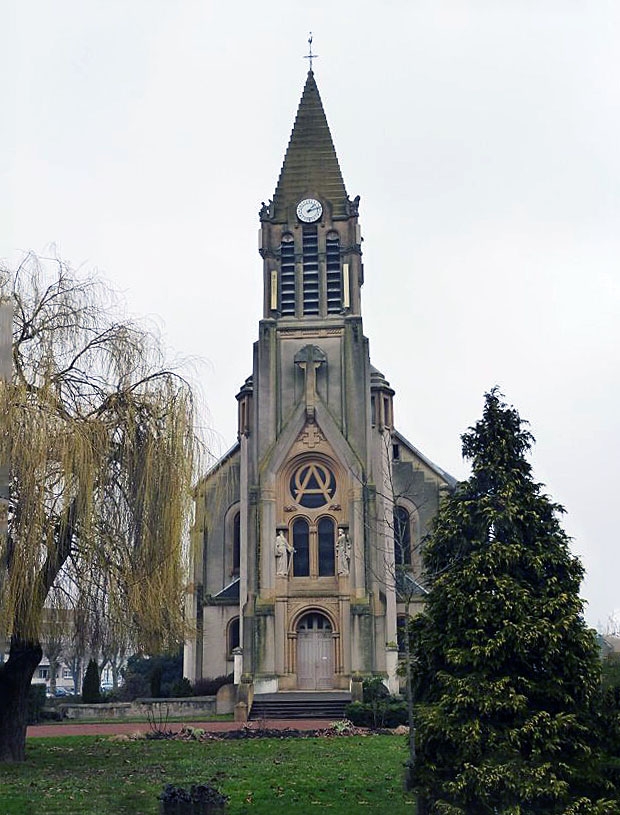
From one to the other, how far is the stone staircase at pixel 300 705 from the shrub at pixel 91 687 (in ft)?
21.6

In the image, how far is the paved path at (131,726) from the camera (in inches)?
1107

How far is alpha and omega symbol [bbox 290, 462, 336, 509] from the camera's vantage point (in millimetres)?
40625

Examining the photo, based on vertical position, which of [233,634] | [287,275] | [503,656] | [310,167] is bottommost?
[503,656]

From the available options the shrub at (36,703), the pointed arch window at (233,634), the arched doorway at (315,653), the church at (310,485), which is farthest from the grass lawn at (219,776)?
the pointed arch window at (233,634)

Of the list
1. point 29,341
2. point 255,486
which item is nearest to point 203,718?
point 255,486

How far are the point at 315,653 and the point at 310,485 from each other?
6.93 m

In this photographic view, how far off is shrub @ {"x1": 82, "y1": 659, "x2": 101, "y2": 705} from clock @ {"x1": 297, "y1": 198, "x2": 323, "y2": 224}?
72.2 feet

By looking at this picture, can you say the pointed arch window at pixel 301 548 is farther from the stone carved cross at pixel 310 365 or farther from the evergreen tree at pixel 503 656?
the evergreen tree at pixel 503 656

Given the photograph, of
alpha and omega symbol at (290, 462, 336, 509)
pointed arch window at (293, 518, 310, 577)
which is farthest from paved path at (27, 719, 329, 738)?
alpha and omega symbol at (290, 462, 336, 509)

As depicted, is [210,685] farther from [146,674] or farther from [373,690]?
[146,674]

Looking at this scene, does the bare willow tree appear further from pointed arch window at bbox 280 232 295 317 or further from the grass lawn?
pointed arch window at bbox 280 232 295 317

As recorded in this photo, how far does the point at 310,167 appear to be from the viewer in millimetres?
46531

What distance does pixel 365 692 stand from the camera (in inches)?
1345

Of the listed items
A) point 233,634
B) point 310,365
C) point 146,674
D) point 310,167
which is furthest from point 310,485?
point 146,674
